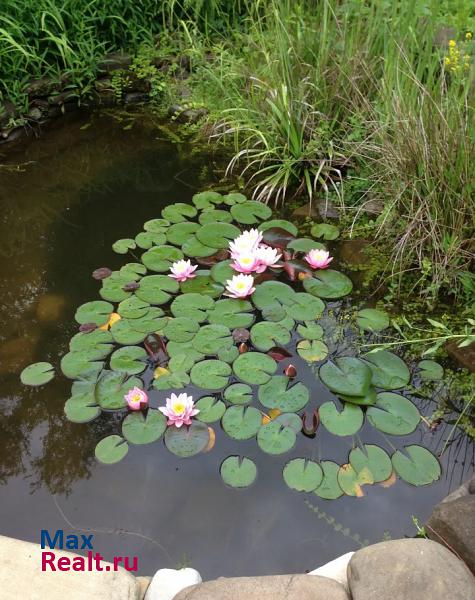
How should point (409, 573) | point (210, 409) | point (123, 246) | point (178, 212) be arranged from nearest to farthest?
1. point (409, 573)
2. point (210, 409)
3. point (123, 246)
4. point (178, 212)

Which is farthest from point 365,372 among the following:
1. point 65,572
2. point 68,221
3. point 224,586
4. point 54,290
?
point 68,221

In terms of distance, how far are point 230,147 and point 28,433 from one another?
2363mm

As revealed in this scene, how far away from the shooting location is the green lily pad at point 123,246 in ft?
10.4

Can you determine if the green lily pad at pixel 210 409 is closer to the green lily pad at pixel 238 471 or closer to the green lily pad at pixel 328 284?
the green lily pad at pixel 238 471

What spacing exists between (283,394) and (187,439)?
0.42 metres

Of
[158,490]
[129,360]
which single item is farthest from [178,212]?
[158,490]

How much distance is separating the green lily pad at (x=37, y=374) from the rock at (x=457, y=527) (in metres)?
1.59

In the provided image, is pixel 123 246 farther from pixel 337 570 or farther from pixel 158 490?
pixel 337 570

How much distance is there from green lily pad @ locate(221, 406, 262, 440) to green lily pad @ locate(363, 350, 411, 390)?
0.52m

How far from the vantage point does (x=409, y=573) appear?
65.8 inches

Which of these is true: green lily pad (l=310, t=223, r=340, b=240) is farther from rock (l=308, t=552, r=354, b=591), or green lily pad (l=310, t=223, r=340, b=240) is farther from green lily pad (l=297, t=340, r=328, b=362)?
rock (l=308, t=552, r=354, b=591)

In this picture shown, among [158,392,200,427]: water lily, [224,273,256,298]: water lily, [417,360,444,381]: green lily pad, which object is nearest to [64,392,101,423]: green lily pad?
[158,392,200,427]: water lily

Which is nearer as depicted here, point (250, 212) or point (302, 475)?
point (302, 475)

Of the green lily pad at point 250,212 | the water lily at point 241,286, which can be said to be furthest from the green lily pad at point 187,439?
the green lily pad at point 250,212
